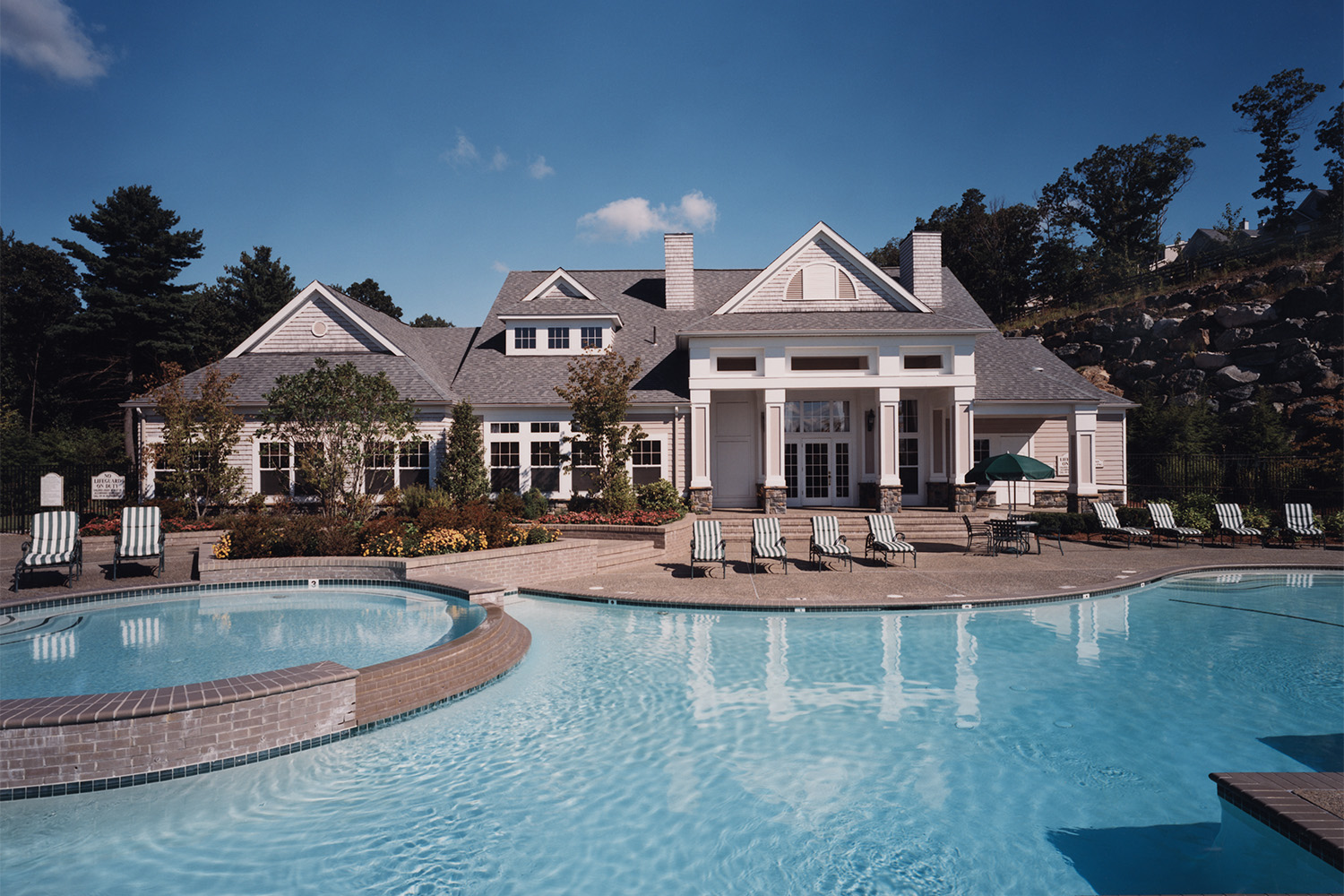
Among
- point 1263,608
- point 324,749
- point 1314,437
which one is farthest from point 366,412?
point 1314,437

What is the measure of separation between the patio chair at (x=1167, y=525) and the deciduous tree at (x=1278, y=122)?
37873 mm

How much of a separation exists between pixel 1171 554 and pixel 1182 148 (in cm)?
4825

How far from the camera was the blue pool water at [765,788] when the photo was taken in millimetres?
4438

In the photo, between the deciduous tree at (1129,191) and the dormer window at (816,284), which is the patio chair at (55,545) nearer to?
the dormer window at (816,284)

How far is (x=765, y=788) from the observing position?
554cm

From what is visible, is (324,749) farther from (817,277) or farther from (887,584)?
(817,277)

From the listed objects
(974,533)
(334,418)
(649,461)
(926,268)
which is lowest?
(974,533)

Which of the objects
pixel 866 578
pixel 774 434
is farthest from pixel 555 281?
pixel 866 578

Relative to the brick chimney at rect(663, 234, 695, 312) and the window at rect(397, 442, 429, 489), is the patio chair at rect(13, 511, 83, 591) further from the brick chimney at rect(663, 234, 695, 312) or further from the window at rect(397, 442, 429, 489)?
the brick chimney at rect(663, 234, 695, 312)

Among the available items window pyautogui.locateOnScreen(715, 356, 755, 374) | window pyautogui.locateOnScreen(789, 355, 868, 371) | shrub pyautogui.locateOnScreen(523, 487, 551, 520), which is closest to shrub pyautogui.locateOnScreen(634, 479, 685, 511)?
shrub pyautogui.locateOnScreen(523, 487, 551, 520)

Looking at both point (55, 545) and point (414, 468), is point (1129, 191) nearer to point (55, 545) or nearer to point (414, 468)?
point (414, 468)

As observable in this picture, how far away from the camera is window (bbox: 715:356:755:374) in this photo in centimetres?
2223

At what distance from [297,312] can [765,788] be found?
23727 mm

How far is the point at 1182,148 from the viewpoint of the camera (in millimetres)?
48719
